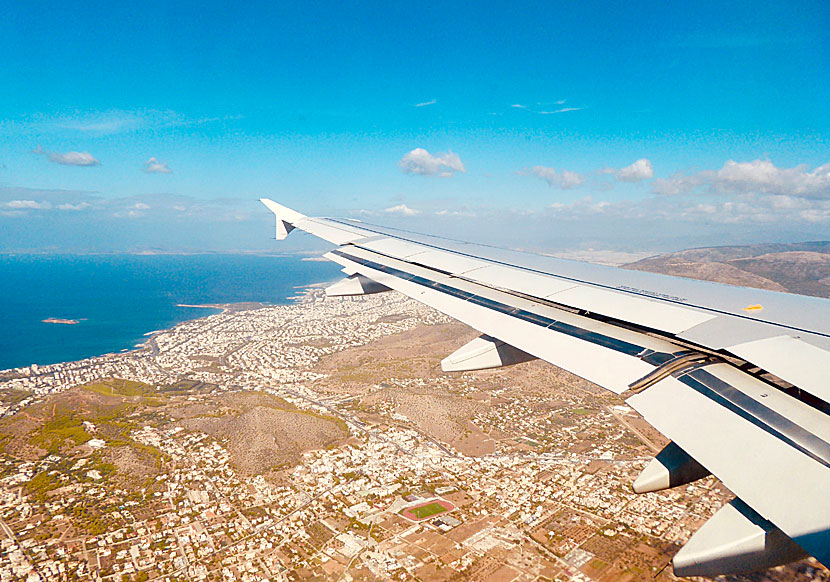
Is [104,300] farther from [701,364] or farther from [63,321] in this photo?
[701,364]

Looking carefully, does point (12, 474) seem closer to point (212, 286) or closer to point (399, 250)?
point (399, 250)

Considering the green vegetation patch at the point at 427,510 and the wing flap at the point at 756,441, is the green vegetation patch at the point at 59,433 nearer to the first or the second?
the green vegetation patch at the point at 427,510

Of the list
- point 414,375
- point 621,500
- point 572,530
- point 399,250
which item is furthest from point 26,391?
point 621,500

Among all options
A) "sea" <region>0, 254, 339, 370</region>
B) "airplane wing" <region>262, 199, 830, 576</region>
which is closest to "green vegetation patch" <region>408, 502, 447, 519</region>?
"airplane wing" <region>262, 199, 830, 576</region>

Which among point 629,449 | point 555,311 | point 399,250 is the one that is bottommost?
point 629,449

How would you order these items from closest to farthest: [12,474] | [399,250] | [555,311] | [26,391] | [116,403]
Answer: [555,311]
[399,250]
[12,474]
[116,403]
[26,391]

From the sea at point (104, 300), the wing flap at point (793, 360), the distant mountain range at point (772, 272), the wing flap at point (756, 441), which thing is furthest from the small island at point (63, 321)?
the distant mountain range at point (772, 272)

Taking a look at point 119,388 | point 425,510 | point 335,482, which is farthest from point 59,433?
point 425,510
